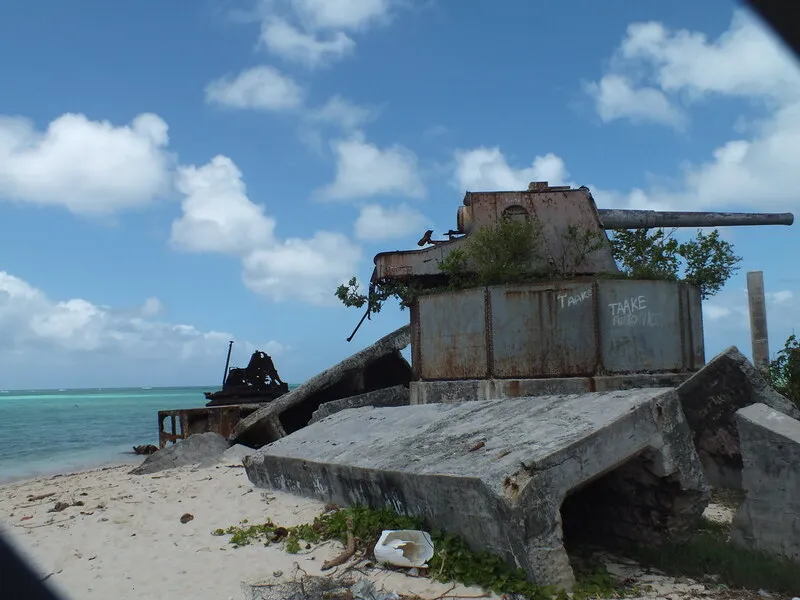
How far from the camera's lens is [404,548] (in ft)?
16.9

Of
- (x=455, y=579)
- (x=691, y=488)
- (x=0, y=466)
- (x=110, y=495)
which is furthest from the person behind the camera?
(x=0, y=466)

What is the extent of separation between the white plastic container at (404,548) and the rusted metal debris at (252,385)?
1170cm

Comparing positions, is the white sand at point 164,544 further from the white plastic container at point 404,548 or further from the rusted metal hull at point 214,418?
the rusted metal hull at point 214,418

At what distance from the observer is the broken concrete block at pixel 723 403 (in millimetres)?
7434

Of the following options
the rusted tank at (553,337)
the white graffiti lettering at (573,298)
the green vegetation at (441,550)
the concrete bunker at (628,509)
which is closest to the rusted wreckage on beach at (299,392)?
the rusted tank at (553,337)

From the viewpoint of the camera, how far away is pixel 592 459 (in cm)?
492

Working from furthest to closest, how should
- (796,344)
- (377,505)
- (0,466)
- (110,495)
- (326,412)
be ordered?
(0,466) < (326,412) < (796,344) < (110,495) < (377,505)

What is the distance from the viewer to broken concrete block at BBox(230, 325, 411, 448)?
1331cm

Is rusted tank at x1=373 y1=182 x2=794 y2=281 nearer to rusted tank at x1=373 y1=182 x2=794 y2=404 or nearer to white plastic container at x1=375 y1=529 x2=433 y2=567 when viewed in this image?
rusted tank at x1=373 y1=182 x2=794 y2=404

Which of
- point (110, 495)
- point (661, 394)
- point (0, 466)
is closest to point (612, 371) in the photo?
point (661, 394)

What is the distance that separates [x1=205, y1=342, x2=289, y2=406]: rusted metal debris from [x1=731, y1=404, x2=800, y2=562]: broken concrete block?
12200 mm

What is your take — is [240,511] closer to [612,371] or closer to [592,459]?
[592,459]

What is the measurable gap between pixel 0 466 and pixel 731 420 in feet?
65.0

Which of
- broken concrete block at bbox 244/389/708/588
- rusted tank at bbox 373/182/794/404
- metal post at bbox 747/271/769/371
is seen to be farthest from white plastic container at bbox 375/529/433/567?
metal post at bbox 747/271/769/371
